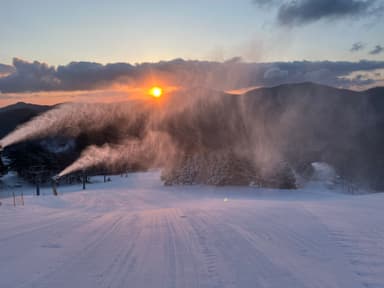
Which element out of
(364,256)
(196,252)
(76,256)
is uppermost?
(76,256)

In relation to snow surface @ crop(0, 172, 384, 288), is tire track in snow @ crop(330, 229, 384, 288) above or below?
below

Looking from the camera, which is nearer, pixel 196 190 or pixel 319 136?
pixel 196 190

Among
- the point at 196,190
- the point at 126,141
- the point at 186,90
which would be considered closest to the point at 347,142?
the point at 186,90

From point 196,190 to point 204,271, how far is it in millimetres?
38082

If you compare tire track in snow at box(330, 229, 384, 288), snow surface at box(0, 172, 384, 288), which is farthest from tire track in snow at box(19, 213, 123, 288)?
tire track in snow at box(330, 229, 384, 288)

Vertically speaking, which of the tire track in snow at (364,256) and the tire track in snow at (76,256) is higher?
the tire track in snow at (76,256)

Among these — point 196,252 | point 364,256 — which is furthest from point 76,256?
point 364,256

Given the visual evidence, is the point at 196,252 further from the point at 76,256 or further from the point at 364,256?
the point at 364,256

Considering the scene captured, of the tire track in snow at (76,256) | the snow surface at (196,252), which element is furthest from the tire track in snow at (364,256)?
the tire track in snow at (76,256)

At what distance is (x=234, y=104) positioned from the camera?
Result: 365 ft

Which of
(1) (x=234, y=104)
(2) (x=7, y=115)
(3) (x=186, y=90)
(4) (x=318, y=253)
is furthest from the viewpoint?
(1) (x=234, y=104)

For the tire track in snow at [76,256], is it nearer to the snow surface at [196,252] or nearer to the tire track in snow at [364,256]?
the snow surface at [196,252]

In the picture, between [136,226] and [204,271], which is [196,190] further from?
[204,271]

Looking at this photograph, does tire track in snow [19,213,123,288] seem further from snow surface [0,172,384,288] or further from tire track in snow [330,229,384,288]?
tire track in snow [330,229,384,288]
